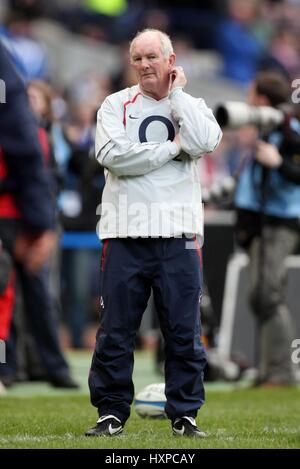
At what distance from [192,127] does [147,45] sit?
467mm

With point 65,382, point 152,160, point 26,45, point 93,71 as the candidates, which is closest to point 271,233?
point 65,382

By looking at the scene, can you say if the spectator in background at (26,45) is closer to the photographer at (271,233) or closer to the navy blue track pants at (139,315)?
the photographer at (271,233)

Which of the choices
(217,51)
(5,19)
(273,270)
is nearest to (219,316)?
(273,270)

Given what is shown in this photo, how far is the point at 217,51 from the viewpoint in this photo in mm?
22266

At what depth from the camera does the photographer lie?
10.5 meters

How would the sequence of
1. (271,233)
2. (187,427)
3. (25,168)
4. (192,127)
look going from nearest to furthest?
(25,168)
(192,127)
(187,427)
(271,233)

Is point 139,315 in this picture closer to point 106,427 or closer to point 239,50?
point 106,427

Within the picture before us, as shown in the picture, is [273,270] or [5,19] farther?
[5,19]

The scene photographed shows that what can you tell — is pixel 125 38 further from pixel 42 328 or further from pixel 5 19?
pixel 42 328

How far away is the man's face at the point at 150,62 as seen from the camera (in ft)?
21.3

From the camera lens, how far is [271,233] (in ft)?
34.7

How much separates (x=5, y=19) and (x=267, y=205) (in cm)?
927

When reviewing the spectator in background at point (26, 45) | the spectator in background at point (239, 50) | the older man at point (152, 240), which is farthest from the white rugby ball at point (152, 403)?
the spectator in background at point (239, 50)

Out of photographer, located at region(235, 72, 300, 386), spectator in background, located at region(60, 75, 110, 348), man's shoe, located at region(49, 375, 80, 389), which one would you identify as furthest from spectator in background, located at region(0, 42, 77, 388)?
spectator in background, located at region(60, 75, 110, 348)
